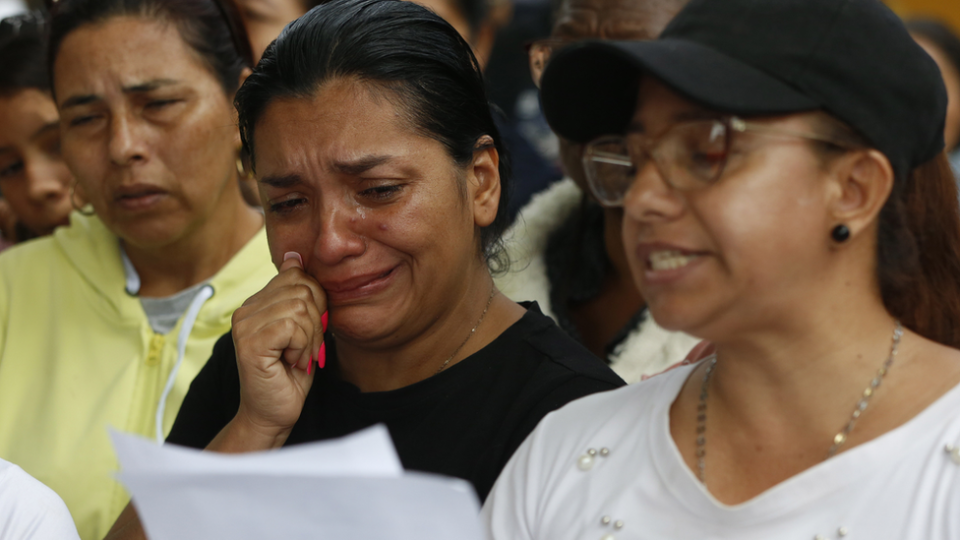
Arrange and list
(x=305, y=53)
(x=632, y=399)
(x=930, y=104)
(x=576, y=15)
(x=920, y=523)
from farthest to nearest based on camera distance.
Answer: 1. (x=576, y=15)
2. (x=305, y=53)
3. (x=632, y=399)
4. (x=930, y=104)
5. (x=920, y=523)

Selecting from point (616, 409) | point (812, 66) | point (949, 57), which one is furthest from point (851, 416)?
point (949, 57)

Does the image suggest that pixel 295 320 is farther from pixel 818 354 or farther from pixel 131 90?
pixel 131 90

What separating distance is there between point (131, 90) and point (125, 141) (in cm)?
13

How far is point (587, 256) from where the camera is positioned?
110 inches

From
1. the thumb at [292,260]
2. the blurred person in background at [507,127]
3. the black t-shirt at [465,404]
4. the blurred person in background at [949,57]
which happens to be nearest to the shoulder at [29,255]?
the black t-shirt at [465,404]

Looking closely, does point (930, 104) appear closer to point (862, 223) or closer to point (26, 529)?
point (862, 223)

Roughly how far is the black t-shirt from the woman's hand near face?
107mm

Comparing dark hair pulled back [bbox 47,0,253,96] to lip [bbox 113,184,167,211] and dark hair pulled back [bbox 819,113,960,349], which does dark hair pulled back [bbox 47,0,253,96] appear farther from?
dark hair pulled back [bbox 819,113,960,349]

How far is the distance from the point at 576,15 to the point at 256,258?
3.54 feet

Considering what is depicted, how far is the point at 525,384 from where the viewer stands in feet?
5.59

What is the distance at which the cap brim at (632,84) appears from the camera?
3.69 feet

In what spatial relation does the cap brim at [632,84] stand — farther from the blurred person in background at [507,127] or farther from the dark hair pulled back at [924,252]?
the blurred person in background at [507,127]

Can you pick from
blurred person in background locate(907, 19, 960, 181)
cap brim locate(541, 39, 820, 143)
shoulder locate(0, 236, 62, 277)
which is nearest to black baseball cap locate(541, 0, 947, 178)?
cap brim locate(541, 39, 820, 143)

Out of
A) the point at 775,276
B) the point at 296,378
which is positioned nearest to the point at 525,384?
the point at 296,378
